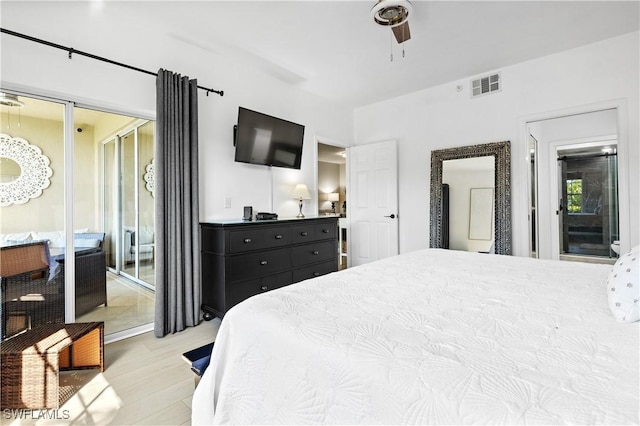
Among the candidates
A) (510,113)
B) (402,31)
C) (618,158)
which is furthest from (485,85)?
(402,31)

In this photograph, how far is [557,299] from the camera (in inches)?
51.8

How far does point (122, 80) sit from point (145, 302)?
2.03 m

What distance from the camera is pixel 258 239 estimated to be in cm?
302

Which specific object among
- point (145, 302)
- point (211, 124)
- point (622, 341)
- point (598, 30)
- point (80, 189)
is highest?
point (598, 30)

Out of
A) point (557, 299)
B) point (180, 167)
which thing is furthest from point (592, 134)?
point (180, 167)

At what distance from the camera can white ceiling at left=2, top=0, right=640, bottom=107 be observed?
8.19 feet

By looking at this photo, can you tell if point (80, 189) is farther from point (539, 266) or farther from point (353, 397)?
point (539, 266)

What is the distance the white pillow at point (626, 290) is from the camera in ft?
3.47

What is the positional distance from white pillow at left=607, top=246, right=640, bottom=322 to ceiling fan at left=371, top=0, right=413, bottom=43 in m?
1.93

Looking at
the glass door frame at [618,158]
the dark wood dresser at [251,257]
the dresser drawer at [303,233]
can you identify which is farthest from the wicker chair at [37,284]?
the glass door frame at [618,158]

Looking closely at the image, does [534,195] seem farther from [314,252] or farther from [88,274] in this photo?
[88,274]

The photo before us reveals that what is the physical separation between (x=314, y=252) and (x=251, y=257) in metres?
0.86

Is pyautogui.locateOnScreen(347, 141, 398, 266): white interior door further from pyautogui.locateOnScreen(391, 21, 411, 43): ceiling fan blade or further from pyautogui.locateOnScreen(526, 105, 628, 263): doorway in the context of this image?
pyautogui.locateOnScreen(391, 21, 411, 43): ceiling fan blade

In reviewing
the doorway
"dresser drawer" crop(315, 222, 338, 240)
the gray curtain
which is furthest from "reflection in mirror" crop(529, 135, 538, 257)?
the gray curtain
